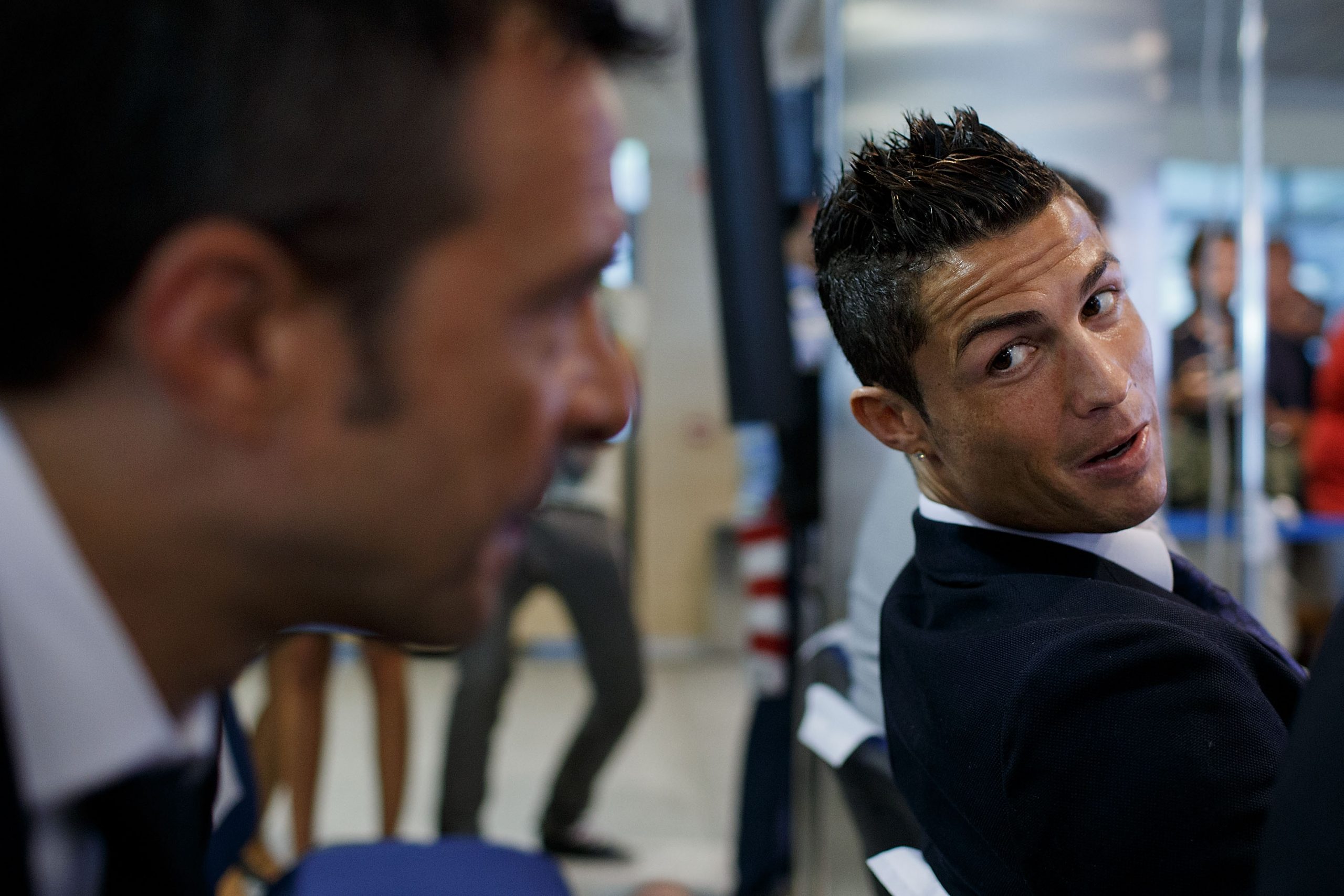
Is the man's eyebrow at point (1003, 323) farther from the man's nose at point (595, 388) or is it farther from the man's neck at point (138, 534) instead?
the man's neck at point (138, 534)

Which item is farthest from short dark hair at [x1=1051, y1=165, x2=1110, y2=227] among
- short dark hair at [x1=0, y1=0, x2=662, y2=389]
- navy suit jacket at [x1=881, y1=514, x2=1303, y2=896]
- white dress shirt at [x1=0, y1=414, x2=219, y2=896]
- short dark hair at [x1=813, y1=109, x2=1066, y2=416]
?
white dress shirt at [x1=0, y1=414, x2=219, y2=896]

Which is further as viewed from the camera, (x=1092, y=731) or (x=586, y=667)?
(x=586, y=667)

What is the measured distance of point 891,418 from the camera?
852mm

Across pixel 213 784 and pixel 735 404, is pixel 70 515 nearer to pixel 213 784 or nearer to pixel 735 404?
pixel 213 784

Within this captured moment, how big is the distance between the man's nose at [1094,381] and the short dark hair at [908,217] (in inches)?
4.3

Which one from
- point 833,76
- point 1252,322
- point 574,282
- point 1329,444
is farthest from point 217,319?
point 1329,444

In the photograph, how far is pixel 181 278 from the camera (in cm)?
41

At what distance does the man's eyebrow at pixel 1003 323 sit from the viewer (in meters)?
0.75

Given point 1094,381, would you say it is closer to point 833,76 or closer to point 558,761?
point 833,76

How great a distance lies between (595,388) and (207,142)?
202mm

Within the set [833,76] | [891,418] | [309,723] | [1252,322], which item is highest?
[833,76]

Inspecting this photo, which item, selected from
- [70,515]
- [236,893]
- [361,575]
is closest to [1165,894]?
[361,575]

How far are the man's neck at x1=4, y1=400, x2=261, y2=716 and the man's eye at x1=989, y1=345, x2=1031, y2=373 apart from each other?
21.2 inches

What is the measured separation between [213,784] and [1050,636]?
547 millimetres
